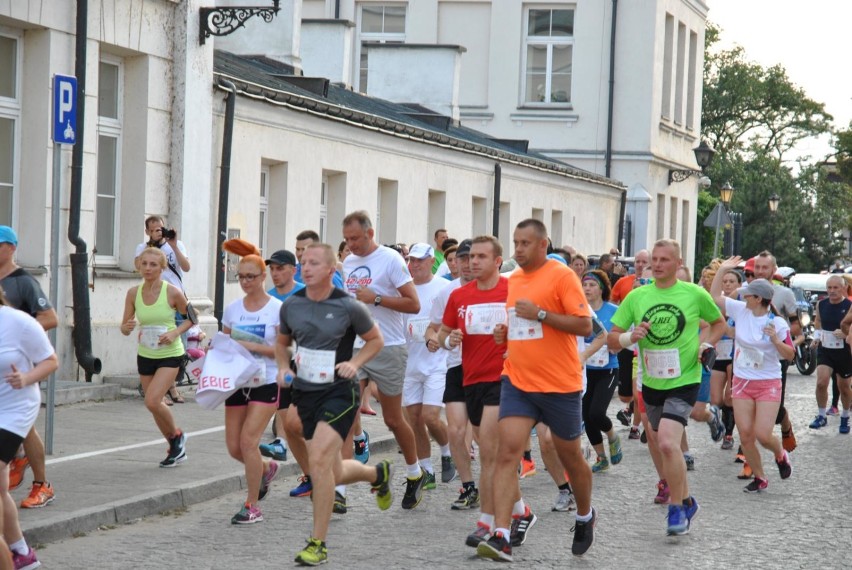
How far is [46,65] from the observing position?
50.0 feet

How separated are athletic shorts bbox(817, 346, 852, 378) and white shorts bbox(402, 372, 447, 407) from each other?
24.8 ft

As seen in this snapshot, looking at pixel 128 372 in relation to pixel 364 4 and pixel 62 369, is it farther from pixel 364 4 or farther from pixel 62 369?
pixel 364 4

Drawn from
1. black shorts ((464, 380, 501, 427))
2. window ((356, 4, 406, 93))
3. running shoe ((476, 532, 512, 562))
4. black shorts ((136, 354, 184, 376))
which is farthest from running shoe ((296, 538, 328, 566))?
window ((356, 4, 406, 93))

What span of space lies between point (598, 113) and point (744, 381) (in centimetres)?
3177

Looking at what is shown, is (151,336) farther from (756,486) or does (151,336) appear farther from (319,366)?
(756,486)

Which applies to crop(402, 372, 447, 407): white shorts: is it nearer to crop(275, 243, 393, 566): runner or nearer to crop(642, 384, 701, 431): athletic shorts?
crop(642, 384, 701, 431): athletic shorts

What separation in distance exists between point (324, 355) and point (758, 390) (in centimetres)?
465

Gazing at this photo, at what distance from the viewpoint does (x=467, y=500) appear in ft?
33.5

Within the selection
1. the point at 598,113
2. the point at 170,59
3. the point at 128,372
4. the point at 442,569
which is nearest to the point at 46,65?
the point at 170,59

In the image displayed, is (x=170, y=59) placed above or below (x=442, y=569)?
above

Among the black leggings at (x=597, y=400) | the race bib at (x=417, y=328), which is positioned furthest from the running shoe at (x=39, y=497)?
the black leggings at (x=597, y=400)

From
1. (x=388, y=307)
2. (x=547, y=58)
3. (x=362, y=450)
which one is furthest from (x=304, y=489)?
(x=547, y=58)

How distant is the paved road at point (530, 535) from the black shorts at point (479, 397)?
0.67 m

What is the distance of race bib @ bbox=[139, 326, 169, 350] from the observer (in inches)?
445
